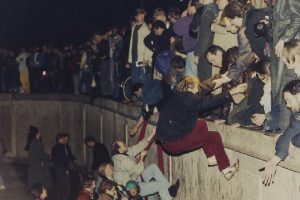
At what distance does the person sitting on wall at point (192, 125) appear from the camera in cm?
928

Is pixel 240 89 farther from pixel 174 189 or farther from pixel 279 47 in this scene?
pixel 174 189

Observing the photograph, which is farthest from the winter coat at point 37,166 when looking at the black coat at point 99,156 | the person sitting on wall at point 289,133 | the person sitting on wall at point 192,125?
the person sitting on wall at point 289,133

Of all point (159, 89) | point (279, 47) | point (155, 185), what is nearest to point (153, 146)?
point (159, 89)

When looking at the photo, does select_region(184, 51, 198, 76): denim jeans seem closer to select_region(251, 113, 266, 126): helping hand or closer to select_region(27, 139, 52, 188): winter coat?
select_region(251, 113, 266, 126): helping hand

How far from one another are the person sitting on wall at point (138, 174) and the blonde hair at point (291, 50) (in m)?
4.44

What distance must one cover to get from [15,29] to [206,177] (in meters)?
34.2

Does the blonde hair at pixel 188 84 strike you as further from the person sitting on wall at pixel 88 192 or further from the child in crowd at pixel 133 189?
the person sitting on wall at pixel 88 192

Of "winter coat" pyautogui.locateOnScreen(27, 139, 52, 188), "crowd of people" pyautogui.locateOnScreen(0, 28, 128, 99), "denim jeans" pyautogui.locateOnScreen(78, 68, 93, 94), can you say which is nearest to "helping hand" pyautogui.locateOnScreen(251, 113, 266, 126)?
"winter coat" pyautogui.locateOnScreen(27, 139, 52, 188)

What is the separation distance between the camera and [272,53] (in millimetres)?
8211

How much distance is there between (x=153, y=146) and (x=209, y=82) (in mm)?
3489

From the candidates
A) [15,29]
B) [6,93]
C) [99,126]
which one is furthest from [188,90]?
[15,29]

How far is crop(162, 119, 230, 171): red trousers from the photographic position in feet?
30.5

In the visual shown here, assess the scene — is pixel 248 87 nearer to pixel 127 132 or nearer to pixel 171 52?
pixel 171 52

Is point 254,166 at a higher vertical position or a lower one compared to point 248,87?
lower
